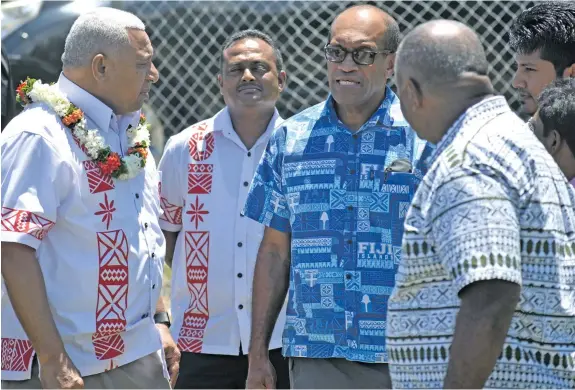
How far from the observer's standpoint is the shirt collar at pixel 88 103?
15.5ft

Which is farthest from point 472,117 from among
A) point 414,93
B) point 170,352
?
point 170,352

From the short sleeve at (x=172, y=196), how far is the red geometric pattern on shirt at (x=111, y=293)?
1.24 meters

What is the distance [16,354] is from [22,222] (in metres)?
0.61

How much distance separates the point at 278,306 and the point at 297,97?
401cm

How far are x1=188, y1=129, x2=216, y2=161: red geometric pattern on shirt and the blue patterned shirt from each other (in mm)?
1133

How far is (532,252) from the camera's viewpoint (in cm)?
321

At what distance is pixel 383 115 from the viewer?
477 centimetres

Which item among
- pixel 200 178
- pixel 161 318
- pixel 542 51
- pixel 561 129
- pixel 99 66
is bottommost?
pixel 161 318

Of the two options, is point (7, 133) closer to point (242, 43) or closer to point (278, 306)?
point (278, 306)

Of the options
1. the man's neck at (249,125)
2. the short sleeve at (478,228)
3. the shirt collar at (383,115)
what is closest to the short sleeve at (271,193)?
the shirt collar at (383,115)

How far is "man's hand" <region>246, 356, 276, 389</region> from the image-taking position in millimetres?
4824

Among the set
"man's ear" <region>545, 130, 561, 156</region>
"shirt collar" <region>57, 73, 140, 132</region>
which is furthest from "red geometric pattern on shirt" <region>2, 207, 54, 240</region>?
"man's ear" <region>545, 130, 561, 156</region>

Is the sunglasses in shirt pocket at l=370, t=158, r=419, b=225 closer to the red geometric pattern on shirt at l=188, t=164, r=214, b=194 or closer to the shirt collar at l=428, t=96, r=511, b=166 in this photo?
the shirt collar at l=428, t=96, r=511, b=166

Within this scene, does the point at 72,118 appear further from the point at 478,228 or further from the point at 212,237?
the point at 478,228
